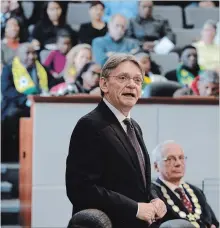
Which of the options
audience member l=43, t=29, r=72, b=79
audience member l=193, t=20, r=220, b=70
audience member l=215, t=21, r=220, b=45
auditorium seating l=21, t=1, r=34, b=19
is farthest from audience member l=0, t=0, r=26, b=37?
audience member l=215, t=21, r=220, b=45

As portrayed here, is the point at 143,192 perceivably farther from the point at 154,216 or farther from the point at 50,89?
the point at 50,89

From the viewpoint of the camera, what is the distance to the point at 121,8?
593 centimetres

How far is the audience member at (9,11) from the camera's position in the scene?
5430mm

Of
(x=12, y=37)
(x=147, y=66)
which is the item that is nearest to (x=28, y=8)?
(x=12, y=37)

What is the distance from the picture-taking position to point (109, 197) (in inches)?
70.0

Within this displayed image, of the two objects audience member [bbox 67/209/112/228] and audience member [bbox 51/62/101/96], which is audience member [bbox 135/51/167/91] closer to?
audience member [bbox 51/62/101/96]

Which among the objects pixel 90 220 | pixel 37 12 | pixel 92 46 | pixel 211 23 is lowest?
pixel 90 220

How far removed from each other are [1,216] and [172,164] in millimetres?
1772

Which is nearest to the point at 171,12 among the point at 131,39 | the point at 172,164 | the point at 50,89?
the point at 131,39

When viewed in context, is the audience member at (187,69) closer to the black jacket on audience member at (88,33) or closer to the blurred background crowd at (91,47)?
the blurred background crowd at (91,47)

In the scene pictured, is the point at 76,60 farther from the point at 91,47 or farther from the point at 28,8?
the point at 28,8

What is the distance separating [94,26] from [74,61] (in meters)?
0.70

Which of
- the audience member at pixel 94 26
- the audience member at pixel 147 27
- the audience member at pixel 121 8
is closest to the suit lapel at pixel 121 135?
the audience member at pixel 94 26

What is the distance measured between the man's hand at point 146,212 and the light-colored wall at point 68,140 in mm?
1580
